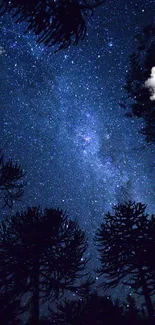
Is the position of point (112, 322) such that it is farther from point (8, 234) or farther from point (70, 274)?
point (8, 234)

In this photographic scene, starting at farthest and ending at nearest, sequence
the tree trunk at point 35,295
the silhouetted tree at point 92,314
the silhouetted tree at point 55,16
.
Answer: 1. the silhouetted tree at point 92,314
2. the tree trunk at point 35,295
3. the silhouetted tree at point 55,16

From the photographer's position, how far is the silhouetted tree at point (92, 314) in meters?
8.06

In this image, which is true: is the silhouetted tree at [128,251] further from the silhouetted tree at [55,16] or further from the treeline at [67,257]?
the silhouetted tree at [55,16]

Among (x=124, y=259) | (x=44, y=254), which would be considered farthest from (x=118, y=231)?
(x=44, y=254)

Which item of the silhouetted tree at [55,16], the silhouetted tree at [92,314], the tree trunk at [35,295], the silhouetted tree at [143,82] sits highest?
the silhouetted tree at [143,82]

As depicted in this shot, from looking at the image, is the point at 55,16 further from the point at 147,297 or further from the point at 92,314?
the point at 92,314

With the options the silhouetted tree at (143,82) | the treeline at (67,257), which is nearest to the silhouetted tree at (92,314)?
the treeline at (67,257)

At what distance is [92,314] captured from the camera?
8.19 m

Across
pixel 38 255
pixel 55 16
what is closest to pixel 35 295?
pixel 38 255

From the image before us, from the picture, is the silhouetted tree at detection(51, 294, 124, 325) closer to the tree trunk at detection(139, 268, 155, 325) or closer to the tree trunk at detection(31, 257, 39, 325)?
the tree trunk at detection(139, 268, 155, 325)

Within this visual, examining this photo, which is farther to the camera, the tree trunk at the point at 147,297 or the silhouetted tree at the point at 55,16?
the tree trunk at the point at 147,297

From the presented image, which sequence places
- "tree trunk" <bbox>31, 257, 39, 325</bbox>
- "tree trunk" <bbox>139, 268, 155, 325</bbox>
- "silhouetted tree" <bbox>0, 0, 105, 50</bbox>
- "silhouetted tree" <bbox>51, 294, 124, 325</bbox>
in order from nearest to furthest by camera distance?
"silhouetted tree" <bbox>0, 0, 105, 50</bbox>, "tree trunk" <bbox>31, 257, 39, 325</bbox>, "tree trunk" <bbox>139, 268, 155, 325</bbox>, "silhouetted tree" <bbox>51, 294, 124, 325</bbox>

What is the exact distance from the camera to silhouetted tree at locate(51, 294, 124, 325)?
8.06 metres

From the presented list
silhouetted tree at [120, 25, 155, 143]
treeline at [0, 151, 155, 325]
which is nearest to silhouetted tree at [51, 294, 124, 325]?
treeline at [0, 151, 155, 325]
